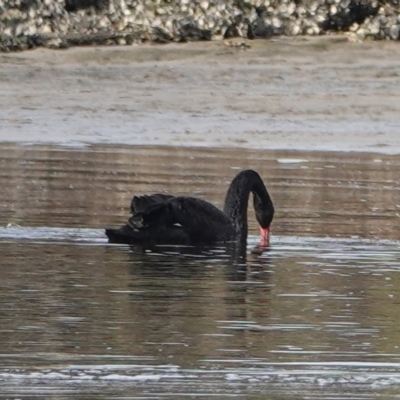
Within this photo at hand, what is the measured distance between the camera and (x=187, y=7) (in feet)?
75.2

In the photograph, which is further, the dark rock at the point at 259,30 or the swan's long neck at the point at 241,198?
the dark rock at the point at 259,30

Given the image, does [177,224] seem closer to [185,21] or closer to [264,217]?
[264,217]

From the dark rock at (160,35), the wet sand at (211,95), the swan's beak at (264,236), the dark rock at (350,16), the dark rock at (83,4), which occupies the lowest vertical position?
the wet sand at (211,95)

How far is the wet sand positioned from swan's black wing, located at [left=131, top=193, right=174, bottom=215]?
7.21 metres

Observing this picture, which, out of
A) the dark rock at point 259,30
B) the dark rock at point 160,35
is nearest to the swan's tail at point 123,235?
the dark rock at point 160,35

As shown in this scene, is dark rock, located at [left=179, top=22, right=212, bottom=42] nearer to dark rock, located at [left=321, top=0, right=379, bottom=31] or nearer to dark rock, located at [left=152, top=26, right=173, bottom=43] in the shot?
dark rock, located at [left=152, top=26, right=173, bottom=43]

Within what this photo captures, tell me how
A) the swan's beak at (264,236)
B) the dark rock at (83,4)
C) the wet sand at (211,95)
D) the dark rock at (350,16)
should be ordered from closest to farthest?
1. the swan's beak at (264,236)
2. the wet sand at (211,95)
3. the dark rock at (350,16)
4. the dark rock at (83,4)

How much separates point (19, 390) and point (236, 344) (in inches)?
51.5

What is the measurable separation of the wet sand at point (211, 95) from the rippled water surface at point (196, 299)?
3974mm

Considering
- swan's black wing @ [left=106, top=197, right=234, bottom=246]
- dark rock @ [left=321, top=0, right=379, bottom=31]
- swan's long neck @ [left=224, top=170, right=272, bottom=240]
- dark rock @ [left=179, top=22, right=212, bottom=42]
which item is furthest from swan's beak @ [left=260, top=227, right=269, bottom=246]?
dark rock @ [left=321, top=0, right=379, bottom=31]

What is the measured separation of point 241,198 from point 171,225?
0.98 metres

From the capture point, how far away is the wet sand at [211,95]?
18.5m

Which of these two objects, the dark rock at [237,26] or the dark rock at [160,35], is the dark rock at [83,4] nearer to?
the dark rock at [160,35]

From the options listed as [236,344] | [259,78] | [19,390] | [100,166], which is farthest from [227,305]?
[259,78]
